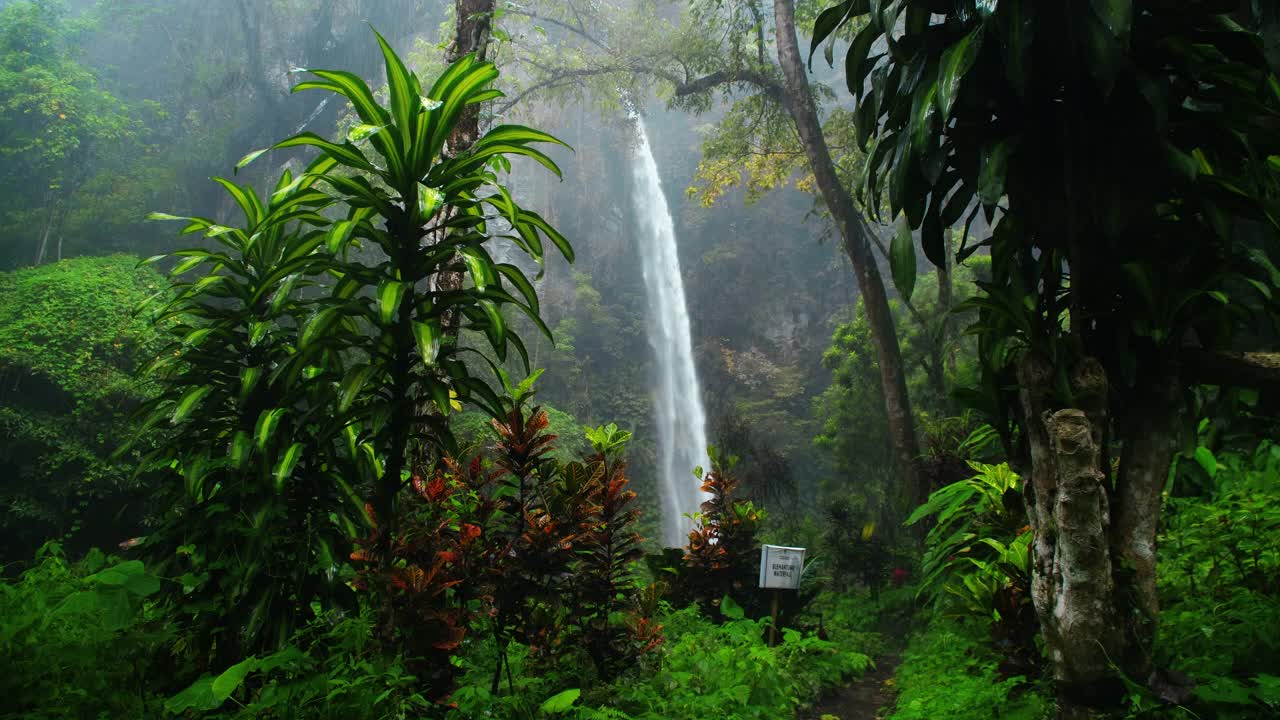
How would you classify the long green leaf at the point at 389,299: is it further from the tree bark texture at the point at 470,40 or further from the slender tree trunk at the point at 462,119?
the tree bark texture at the point at 470,40

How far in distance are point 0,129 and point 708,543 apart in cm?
1376

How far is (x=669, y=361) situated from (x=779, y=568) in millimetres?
15223

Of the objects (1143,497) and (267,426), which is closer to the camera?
(1143,497)

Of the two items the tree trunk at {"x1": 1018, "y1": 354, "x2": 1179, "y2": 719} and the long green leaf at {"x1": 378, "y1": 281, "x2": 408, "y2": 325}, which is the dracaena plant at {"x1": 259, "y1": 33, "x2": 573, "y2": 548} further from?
the tree trunk at {"x1": 1018, "y1": 354, "x2": 1179, "y2": 719}

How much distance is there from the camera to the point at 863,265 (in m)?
6.54

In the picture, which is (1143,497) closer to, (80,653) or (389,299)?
(389,299)

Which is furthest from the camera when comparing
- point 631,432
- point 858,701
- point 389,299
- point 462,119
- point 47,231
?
point 47,231

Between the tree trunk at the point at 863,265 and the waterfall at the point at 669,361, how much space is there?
9707 millimetres

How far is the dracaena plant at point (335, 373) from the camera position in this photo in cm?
191

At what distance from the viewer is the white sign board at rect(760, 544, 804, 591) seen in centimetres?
361

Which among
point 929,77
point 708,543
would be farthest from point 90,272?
point 929,77

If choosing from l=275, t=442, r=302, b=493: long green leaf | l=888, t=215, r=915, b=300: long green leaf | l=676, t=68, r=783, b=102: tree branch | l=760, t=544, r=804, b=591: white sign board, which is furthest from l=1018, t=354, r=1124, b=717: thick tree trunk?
l=676, t=68, r=783, b=102: tree branch

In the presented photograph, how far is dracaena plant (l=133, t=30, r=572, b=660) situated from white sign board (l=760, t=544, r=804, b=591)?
6.71ft

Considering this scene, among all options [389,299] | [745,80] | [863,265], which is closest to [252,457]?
[389,299]
